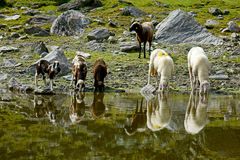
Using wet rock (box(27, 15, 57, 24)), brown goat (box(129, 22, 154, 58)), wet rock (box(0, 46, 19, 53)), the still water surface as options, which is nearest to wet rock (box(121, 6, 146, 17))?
wet rock (box(27, 15, 57, 24))

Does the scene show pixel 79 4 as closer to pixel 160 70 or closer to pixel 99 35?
pixel 99 35

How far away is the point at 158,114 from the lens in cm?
1772

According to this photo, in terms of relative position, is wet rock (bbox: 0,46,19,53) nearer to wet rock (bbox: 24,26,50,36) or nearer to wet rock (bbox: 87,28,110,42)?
wet rock (bbox: 87,28,110,42)

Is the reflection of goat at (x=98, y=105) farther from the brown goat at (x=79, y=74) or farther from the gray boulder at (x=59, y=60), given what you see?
the gray boulder at (x=59, y=60)

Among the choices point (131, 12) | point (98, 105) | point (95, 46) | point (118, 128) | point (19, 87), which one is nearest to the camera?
point (118, 128)

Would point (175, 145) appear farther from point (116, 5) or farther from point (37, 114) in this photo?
point (116, 5)

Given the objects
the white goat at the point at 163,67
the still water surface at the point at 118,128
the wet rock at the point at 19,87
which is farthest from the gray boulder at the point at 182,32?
the still water surface at the point at 118,128

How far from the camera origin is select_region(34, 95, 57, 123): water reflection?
1703 centimetres

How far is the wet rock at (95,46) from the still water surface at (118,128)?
2026 centimetres

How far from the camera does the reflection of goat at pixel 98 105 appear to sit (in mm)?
17844

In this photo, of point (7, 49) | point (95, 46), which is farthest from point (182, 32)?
point (7, 49)

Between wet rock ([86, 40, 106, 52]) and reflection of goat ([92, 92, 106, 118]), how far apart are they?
17.9 meters

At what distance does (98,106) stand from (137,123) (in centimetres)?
499

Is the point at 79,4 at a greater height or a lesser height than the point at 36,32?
lesser
